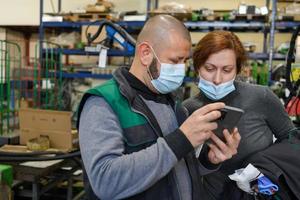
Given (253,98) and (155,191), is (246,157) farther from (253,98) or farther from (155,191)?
(155,191)

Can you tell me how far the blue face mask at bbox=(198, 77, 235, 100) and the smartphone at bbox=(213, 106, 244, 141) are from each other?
48 cm

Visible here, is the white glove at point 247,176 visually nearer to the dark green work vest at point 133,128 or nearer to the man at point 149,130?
the man at point 149,130

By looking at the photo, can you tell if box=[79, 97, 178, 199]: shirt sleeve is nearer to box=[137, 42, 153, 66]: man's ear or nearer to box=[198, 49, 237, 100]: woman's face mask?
box=[137, 42, 153, 66]: man's ear

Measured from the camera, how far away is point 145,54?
1117mm

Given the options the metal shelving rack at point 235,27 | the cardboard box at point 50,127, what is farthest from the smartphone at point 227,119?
the metal shelving rack at point 235,27

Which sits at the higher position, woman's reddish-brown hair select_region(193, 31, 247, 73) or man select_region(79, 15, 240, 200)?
woman's reddish-brown hair select_region(193, 31, 247, 73)

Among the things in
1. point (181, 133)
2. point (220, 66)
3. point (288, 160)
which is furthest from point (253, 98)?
point (181, 133)

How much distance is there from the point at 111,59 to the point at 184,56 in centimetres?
437

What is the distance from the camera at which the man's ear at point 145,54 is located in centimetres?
111

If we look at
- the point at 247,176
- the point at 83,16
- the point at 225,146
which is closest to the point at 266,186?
the point at 247,176

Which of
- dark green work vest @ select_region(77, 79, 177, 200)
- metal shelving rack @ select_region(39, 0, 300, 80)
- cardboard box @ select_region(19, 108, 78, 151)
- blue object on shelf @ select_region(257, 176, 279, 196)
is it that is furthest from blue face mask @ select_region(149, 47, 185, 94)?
metal shelving rack @ select_region(39, 0, 300, 80)

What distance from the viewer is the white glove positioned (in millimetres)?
1283

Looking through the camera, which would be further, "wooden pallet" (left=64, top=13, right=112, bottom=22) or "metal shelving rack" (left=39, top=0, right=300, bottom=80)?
"wooden pallet" (left=64, top=13, right=112, bottom=22)

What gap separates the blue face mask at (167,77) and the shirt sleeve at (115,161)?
0.80 feet
